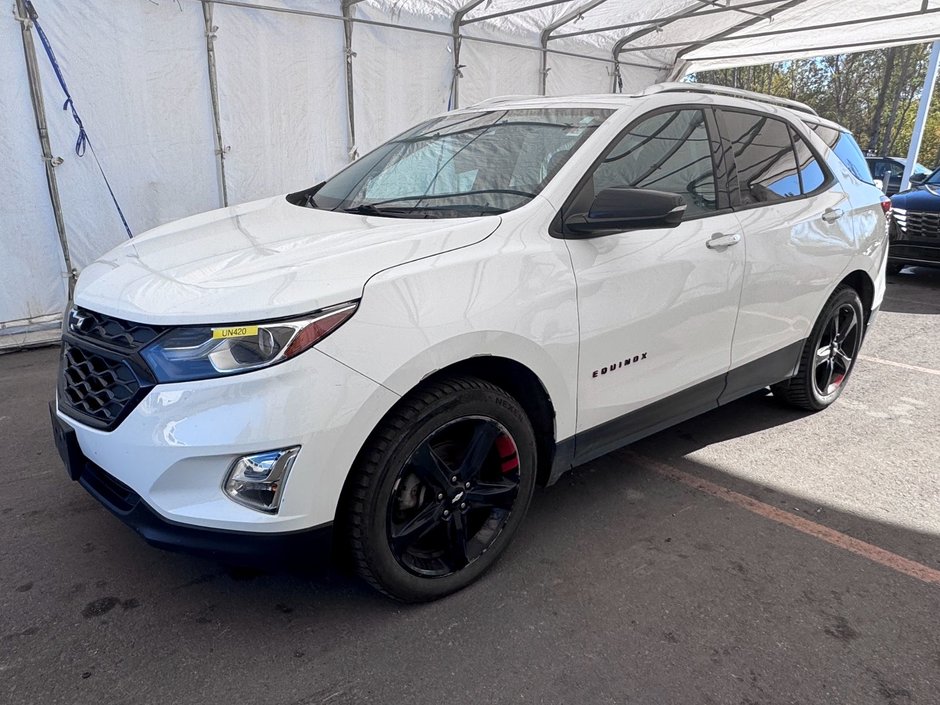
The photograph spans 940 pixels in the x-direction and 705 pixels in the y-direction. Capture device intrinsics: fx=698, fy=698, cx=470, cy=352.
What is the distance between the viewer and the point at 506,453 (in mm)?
2555

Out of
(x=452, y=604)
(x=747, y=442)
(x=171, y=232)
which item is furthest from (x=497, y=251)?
(x=747, y=442)

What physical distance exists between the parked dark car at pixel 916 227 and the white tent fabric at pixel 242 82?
7.21 feet

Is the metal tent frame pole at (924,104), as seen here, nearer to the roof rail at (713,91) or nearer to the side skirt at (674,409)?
the roof rail at (713,91)

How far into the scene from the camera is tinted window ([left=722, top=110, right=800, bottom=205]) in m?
3.39

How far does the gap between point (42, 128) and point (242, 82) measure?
1.86 meters

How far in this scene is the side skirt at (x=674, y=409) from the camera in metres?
2.80

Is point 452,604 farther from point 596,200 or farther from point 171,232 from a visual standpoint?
point 171,232

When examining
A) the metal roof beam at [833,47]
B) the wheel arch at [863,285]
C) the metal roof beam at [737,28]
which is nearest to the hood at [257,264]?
the wheel arch at [863,285]

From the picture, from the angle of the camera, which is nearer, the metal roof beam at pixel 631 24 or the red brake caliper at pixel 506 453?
the red brake caliper at pixel 506 453

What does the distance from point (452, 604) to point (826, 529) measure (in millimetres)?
1686

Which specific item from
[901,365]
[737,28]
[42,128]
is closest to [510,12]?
[737,28]

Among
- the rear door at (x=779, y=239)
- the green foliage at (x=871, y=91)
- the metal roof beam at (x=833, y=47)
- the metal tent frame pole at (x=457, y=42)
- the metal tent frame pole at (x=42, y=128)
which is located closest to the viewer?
the rear door at (x=779, y=239)

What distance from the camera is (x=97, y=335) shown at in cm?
229

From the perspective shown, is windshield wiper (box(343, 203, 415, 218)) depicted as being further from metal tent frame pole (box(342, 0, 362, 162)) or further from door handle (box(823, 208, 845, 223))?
metal tent frame pole (box(342, 0, 362, 162))
